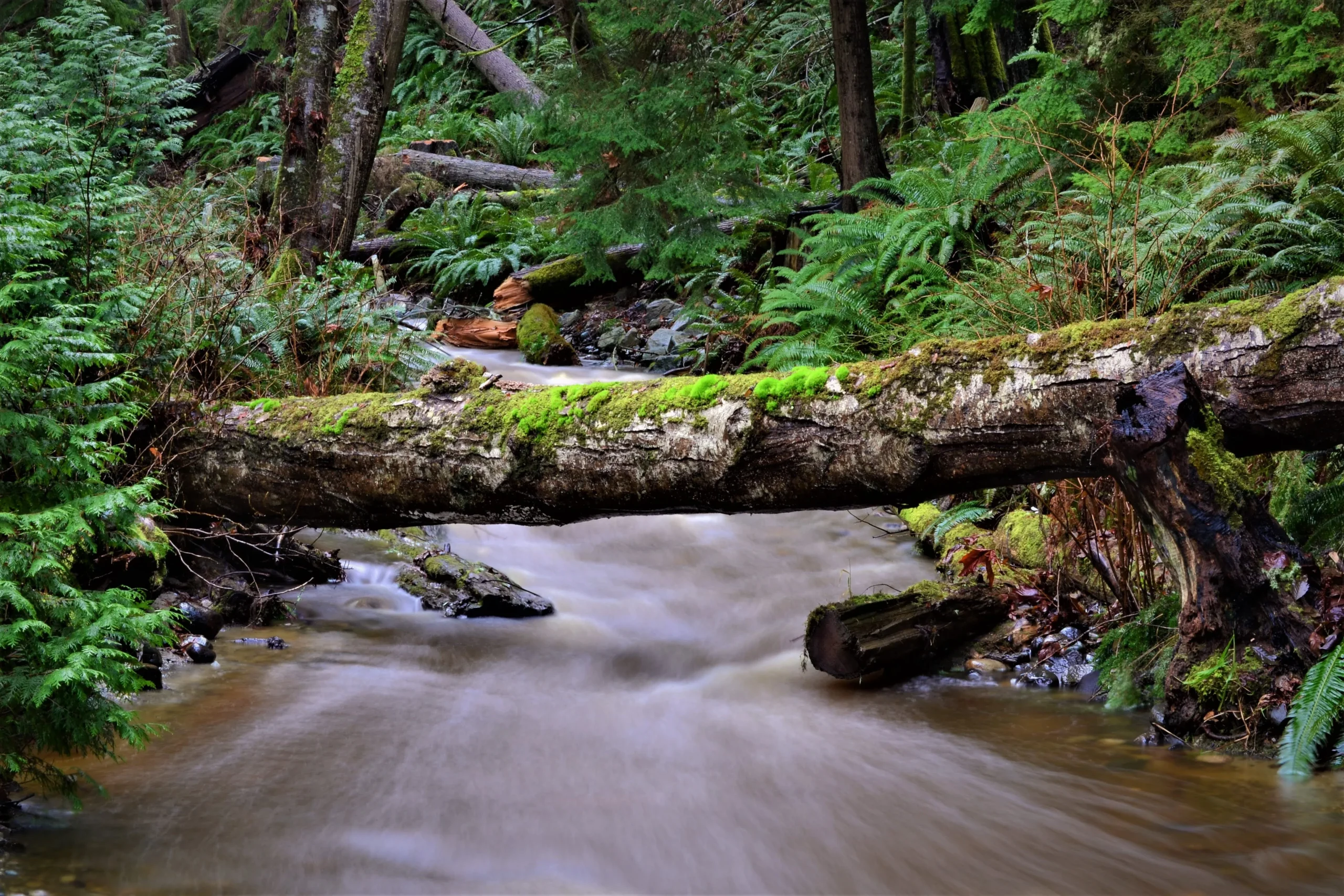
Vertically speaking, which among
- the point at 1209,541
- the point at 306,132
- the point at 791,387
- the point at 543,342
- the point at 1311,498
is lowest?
the point at 1209,541

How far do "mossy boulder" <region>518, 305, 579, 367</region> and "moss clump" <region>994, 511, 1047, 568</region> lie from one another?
607cm

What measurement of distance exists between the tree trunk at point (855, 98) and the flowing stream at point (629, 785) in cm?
570

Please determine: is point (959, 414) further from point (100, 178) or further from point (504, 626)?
point (100, 178)

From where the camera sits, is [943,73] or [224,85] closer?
[943,73]

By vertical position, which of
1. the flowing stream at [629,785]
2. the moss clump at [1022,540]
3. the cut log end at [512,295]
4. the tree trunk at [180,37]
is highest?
the tree trunk at [180,37]

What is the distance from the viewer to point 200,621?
5.01 m

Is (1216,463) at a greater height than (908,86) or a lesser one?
lesser

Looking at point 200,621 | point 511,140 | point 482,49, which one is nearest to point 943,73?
point 511,140

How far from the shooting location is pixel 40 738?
2.79 m

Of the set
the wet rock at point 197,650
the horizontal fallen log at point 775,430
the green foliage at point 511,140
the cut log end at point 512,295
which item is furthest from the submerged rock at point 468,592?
the green foliage at point 511,140

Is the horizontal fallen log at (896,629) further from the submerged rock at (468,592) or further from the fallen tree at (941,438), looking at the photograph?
the submerged rock at (468,592)

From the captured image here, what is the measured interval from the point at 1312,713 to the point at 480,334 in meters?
9.69

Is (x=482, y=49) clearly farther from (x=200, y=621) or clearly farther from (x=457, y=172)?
(x=200, y=621)

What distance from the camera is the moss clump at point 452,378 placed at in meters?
4.68
